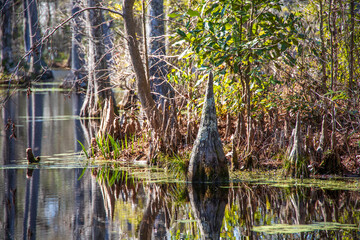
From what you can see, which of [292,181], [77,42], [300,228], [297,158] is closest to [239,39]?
[297,158]

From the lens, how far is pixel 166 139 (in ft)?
29.0

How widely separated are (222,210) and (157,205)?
0.79 meters

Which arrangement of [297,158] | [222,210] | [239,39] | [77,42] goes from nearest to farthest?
[222,210] → [297,158] → [239,39] → [77,42]

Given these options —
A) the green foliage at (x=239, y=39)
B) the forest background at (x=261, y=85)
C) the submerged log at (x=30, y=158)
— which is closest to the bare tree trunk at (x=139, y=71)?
the forest background at (x=261, y=85)

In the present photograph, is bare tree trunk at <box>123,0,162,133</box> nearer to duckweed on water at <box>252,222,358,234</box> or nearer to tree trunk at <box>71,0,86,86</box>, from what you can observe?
tree trunk at <box>71,0,86,86</box>

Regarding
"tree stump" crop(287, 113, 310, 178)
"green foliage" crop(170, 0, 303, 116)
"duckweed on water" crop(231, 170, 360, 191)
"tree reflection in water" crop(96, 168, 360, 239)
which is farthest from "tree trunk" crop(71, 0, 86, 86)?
"tree stump" crop(287, 113, 310, 178)

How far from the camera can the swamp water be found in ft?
16.9

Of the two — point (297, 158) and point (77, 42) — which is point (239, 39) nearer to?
point (297, 158)

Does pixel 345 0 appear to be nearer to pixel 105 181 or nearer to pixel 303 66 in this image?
pixel 303 66

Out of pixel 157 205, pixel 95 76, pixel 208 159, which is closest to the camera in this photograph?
pixel 157 205

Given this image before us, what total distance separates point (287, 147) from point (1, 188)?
4.17 meters

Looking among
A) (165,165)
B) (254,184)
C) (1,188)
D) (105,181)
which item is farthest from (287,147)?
(1,188)

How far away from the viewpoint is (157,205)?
6348 millimetres

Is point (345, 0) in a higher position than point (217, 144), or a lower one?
higher
